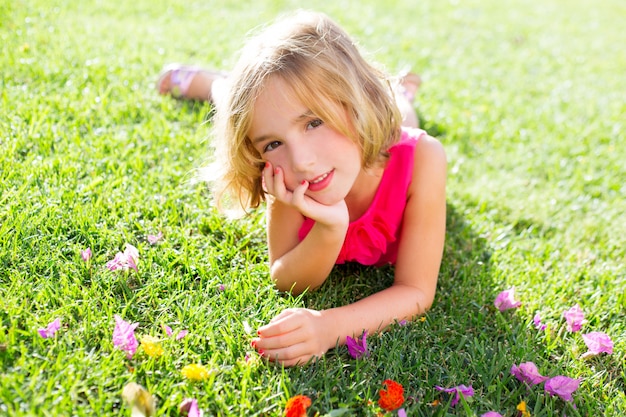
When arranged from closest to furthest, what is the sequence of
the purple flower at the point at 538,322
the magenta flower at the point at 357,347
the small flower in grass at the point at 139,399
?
the small flower in grass at the point at 139,399, the magenta flower at the point at 357,347, the purple flower at the point at 538,322

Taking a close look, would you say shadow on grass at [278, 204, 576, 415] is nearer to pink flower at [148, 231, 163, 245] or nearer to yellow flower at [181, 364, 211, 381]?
yellow flower at [181, 364, 211, 381]

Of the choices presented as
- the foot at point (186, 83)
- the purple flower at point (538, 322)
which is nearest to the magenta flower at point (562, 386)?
the purple flower at point (538, 322)

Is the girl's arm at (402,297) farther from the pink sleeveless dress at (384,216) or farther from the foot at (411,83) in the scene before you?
the foot at (411,83)

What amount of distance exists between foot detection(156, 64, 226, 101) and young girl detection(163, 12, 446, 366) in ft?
4.69

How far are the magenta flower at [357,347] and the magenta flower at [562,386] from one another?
58cm

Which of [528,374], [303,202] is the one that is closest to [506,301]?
[528,374]

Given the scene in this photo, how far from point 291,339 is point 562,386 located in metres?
0.86

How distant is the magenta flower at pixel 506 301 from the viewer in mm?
2486

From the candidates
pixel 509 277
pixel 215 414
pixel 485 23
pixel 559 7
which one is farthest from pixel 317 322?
pixel 559 7

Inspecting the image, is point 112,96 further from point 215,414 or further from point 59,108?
point 215,414

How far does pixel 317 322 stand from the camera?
82.7 inches

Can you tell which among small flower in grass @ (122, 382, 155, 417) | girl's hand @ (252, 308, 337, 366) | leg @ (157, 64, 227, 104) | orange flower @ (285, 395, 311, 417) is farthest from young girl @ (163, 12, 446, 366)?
leg @ (157, 64, 227, 104)

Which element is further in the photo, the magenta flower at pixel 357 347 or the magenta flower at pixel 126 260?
the magenta flower at pixel 126 260

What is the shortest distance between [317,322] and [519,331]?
2.57 ft
